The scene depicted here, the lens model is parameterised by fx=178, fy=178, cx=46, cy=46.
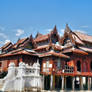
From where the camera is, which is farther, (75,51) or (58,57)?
(75,51)

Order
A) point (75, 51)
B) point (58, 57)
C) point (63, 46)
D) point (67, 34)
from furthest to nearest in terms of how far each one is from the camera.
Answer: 1. point (63, 46)
2. point (67, 34)
3. point (75, 51)
4. point (58, 57)

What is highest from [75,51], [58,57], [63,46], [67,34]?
[67,34]

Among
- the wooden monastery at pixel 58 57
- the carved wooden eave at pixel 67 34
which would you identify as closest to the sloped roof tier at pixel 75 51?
the wooden monastery at pixel 58 57

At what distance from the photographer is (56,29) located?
125 feet

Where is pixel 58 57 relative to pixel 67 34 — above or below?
below

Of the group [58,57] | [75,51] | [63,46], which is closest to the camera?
[58,57]

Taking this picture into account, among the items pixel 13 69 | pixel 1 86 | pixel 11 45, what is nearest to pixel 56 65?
pixel 13 69

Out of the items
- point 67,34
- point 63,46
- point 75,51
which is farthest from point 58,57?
point 67,34

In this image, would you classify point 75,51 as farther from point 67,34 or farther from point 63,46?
point 67,34

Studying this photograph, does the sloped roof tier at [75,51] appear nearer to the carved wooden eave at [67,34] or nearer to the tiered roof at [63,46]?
the tiered roof at [63,46]

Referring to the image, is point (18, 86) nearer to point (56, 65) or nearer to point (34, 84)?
point (34, 84)

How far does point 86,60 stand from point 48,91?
11.0 m

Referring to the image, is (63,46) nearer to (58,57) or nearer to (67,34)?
(67,34)

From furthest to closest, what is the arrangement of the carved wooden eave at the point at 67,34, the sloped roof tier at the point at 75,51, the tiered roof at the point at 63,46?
the carved wooden eave at the point at 67,34 → the tiered roof at the point at 63,46 → the sloped roof tier at the point at 75,51
